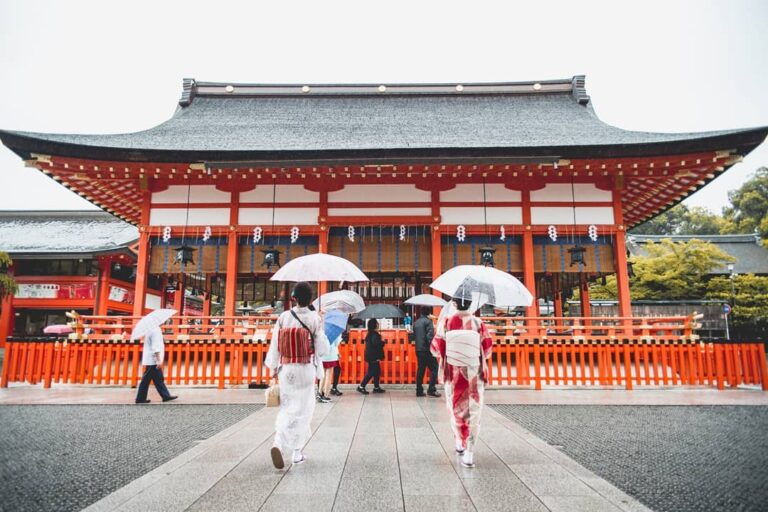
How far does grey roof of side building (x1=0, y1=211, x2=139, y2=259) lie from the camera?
16297mm

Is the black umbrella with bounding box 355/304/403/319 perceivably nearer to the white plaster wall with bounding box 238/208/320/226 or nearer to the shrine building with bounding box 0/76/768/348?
the shrine building with bounding box 0/76/768/348

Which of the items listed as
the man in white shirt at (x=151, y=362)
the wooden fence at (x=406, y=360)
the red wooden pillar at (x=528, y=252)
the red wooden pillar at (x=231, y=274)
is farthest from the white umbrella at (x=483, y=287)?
the red wooden pillar at (x=231, y=274)

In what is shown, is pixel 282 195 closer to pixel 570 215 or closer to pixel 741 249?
pixel 570 215

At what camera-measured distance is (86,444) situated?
180 inches

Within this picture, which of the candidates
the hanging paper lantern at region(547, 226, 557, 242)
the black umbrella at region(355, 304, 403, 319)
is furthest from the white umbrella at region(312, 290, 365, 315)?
the hanging paper lantern at region(547, 226, 557, 242)

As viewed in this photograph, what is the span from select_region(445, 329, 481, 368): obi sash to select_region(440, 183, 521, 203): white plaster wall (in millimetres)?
7291

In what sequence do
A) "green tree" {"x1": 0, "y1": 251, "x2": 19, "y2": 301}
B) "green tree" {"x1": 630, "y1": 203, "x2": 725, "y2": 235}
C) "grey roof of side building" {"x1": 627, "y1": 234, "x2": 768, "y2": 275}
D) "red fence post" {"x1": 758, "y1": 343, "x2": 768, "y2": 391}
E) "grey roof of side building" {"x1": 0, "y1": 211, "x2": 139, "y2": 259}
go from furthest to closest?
"green tree" {"x1": 630, "y1": 203, "x2": 725, "y2": 235}, "grey roof of side building" {"x1": 627, "y1": 234, "x2": 768, "y2": 275}, "grey roof of side building" {"x1": 0, "y1": 211, "x2": 139, "y2": 259}, "green tree" {"x1": 0, "y1": 251, "x2": 19, "y2": 301}, "red fence post" {"x1": 758, "y1": 343, "x2": 768, "y2": 391}

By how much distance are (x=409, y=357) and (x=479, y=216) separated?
13.2 ft

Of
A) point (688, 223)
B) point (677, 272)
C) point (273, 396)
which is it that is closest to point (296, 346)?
point (273, 396)

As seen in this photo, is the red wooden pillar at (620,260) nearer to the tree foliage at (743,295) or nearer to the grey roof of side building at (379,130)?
the grey roof of side building at (379,130)

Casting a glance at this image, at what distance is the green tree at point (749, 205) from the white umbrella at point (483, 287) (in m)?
39.3

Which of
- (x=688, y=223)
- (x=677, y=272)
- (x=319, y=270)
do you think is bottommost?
(x=319, y=270)

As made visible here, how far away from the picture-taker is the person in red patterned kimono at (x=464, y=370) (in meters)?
3.98

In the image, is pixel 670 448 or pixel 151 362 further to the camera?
pixel 151 362
